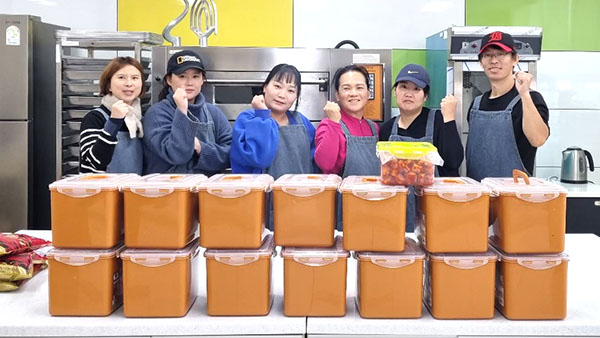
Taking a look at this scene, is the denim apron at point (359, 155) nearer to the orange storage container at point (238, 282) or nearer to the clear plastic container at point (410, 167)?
the clear plastic container at point (410, 167)

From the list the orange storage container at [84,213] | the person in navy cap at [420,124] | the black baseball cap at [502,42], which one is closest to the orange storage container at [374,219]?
the orange storage container at [84,213]

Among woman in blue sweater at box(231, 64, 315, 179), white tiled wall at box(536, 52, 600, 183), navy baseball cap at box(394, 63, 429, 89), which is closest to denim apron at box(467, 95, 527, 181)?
navy baseball cap at box(394, 63, 429, 89)

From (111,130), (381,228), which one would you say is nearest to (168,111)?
(111,130)

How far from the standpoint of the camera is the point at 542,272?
5.57ft

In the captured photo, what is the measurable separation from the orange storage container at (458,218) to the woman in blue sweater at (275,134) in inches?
47.5

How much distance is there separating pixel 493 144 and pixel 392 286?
60.6 inches

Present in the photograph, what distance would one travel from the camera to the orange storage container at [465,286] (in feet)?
5.55

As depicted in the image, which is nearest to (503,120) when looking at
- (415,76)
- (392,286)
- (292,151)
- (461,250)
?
(415,76)

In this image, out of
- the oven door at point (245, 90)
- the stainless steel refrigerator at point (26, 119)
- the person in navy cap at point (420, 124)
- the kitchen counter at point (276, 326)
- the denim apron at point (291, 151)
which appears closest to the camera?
the kitchen counter at point (276, 326)

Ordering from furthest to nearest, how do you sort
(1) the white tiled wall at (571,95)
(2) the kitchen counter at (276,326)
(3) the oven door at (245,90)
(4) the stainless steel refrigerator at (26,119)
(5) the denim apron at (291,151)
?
(1) the white tiled wall at (571,95) → (4) the stainless steel refrigerator at (26,119) → (3) the oven door at (245,90) → (5) the denim apron at (291,151) → (2) the kitchen counter at (276,326)

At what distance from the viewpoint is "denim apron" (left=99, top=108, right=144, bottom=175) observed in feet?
9.17

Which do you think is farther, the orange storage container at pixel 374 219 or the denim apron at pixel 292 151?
the denim apron at pixel 292 151

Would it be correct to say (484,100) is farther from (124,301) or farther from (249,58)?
(124,301)

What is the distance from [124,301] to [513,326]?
1.12 m
